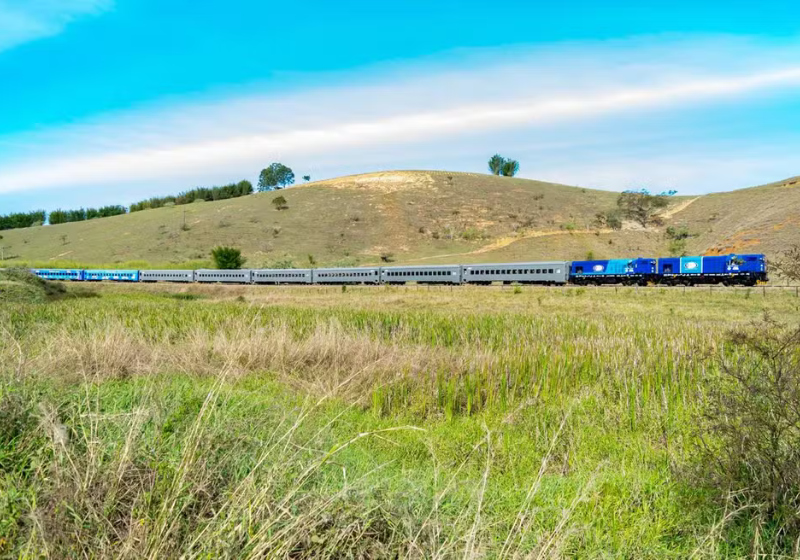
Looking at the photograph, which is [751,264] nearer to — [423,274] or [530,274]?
[530,274]

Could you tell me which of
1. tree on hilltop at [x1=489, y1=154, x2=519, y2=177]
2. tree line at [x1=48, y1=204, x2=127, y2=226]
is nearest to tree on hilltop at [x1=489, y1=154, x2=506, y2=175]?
tree on hilltop at [x1=489, y1=154, x2=519, y2=177]

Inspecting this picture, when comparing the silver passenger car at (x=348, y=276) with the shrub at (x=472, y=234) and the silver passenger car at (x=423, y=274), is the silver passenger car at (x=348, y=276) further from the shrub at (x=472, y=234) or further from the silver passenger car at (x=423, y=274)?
the shrub at (x=472, y=234)

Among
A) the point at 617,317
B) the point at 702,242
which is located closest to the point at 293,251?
the point at 702,242

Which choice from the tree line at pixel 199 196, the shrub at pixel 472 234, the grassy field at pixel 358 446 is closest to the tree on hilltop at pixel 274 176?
the tree line at pixel 199 196

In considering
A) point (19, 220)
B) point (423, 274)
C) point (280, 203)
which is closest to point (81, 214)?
point (19, 220)

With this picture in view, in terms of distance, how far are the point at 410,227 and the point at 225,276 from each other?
40.7 meters

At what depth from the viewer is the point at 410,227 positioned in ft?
311

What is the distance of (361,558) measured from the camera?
413 centimetres

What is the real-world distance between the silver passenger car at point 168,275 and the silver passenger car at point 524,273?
31036 mm

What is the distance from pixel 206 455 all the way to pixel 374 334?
12.2 meters

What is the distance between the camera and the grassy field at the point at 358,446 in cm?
411

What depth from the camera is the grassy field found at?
162 inches

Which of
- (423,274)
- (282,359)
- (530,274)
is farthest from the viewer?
(423,274)

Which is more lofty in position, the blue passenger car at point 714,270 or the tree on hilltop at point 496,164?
A: the tree on hilltop at point 496,164
